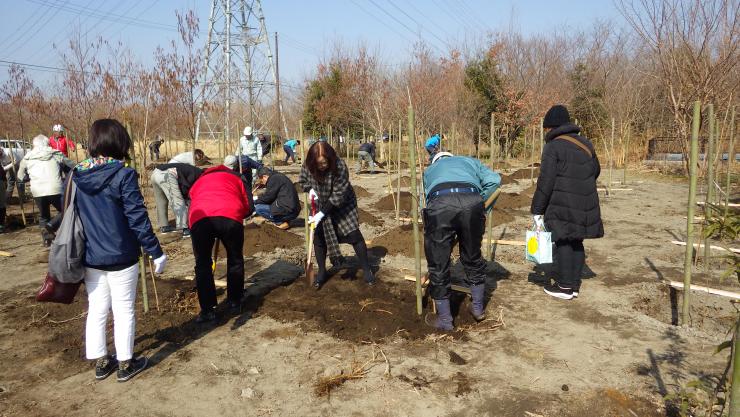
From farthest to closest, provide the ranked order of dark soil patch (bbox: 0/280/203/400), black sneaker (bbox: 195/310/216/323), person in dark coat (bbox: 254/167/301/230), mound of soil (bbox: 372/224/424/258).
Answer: person in dark coat (bbox: 254/167/301/230), mound of soil (bbox: 372/224/424/258), black sneaker (bbox: 195/310/216/323), dark soil patch (bbox: 0/280/203/400)

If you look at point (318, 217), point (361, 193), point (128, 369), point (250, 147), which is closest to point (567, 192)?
point (318, 217)

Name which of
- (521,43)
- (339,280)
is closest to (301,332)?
(339,280)

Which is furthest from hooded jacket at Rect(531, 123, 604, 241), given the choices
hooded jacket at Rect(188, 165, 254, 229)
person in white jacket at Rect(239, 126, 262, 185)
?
person in white jacket at Rect(239, 126, 262, 185)

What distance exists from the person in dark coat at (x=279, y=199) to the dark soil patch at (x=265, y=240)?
0.61m

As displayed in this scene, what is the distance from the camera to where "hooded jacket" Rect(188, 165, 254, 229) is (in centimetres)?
380

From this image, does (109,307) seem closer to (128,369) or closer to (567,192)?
(128,369)

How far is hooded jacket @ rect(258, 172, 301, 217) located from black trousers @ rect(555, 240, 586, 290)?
178 inches

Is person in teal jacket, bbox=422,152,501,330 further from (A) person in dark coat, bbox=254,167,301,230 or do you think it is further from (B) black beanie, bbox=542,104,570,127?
(A) person in dark coat, bbox=254,167,301,230

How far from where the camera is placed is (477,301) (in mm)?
3877

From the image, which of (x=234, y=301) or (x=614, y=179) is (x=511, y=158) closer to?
(x=614, y=179)

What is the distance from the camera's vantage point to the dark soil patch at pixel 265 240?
6500 mm

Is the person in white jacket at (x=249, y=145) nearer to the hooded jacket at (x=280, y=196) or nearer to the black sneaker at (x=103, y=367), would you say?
the hooded jacket at (x=280, y=196)

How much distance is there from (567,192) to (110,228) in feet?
11.7

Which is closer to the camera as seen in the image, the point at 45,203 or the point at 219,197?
the point at 219,197
